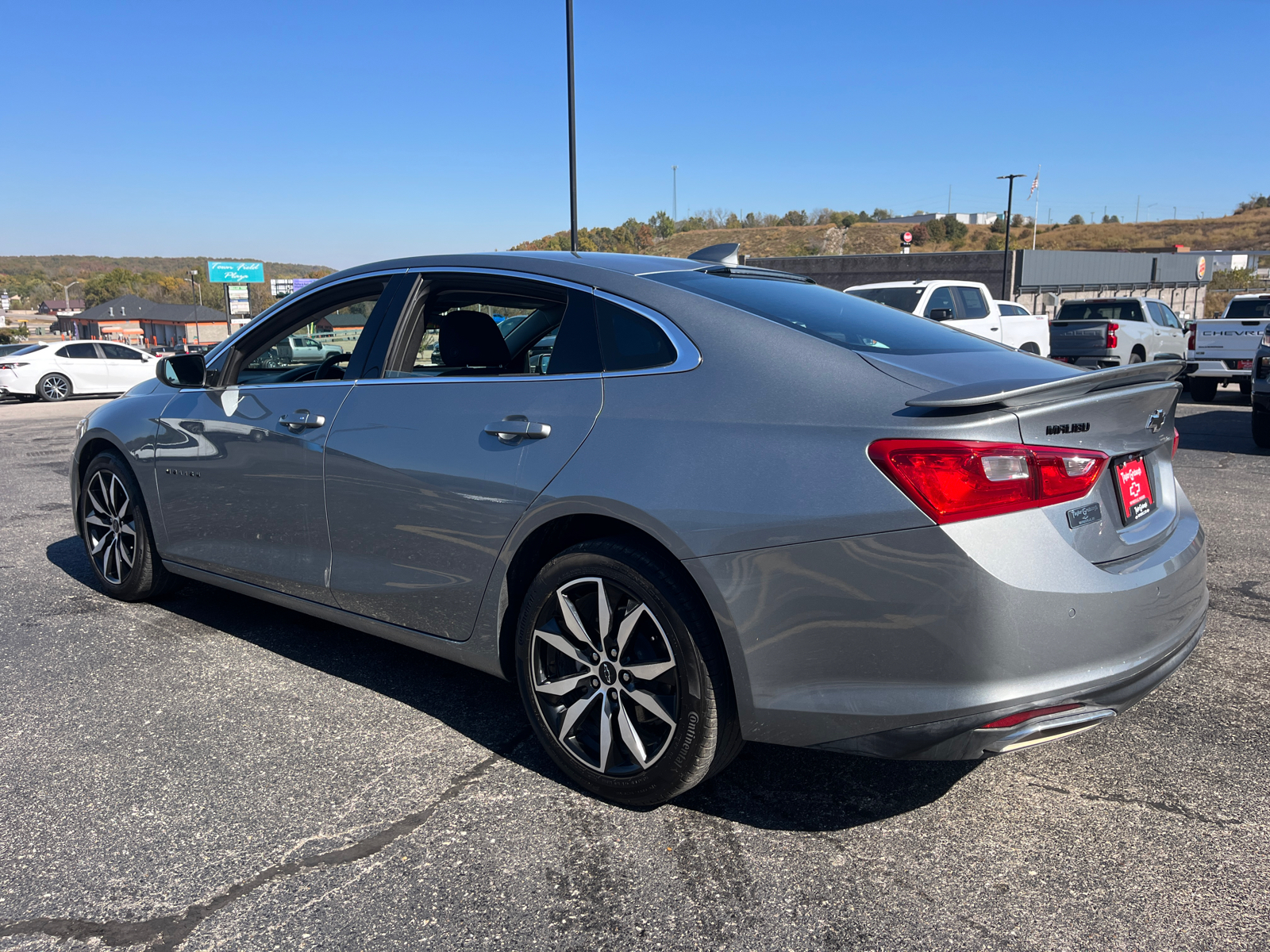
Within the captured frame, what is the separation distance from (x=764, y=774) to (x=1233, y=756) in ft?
5.10

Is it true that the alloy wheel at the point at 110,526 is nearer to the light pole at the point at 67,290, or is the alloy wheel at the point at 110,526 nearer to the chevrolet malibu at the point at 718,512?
the chevrolet malibu at the point at 718,512

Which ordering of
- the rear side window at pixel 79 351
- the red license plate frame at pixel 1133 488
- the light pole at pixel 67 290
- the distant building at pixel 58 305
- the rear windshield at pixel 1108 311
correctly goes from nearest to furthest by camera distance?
1. the red license plate frame at pixel 1133 488
2. the rear windshield at pixel 1108 311
3. the rear side window at pixel 79 351
4. the light pole at pixel 67 290
5. the distant building at pixel 58 305

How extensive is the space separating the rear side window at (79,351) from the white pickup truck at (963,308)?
61.9 feet

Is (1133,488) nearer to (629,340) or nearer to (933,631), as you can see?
(933,631)

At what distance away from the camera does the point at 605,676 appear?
110 inches

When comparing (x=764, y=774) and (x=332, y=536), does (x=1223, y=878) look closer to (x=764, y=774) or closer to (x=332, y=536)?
(x=764, y=774)

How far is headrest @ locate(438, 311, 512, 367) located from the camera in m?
3.34

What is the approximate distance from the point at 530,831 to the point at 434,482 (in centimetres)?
114

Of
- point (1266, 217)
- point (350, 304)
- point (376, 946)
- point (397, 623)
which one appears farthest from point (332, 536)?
point (1266, 217)

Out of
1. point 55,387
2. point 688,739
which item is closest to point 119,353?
point 55,387

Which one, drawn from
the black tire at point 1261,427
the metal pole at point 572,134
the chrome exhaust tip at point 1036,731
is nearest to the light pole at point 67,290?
the metal pole at point 572,134

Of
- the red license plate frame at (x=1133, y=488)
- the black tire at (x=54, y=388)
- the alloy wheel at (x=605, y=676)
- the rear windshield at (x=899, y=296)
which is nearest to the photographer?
the red license plate frame at (x=1133, y=488)

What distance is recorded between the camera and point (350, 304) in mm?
3826

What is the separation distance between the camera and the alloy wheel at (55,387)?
22.5m
